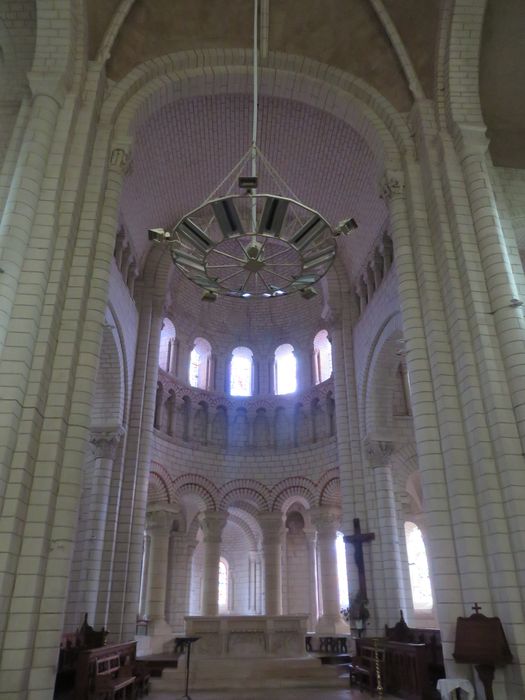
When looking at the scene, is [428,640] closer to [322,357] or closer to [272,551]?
[272,551]

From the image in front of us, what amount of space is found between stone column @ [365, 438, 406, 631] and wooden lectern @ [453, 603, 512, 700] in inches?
256

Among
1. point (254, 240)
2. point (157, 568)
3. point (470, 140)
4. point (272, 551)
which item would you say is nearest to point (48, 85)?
point (254, 240)

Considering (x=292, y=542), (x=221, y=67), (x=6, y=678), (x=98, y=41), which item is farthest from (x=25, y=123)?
(x=292, y=542)

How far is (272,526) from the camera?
19.0 meters

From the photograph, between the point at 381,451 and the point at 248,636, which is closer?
the point at 248,636

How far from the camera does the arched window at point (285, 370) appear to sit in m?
21.5

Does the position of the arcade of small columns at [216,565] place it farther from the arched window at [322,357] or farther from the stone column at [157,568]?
the arched window at [322,357]

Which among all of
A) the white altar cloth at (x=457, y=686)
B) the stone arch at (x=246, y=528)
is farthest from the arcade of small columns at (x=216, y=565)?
the white altar cloth at (x=457, y=686)

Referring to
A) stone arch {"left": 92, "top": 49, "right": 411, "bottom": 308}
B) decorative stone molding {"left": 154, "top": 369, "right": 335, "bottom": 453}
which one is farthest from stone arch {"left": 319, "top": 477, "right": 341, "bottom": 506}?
stone arch {"left": 92, "top": 49, "right": 411, "bottom": 308}

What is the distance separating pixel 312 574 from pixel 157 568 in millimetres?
6293

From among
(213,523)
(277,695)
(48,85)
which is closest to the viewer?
(48,85)

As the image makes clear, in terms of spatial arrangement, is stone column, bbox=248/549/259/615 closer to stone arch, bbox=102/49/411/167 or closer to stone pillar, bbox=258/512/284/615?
stone pillar, bbox=258/512/284/615

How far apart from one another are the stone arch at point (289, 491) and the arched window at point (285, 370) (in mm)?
3447

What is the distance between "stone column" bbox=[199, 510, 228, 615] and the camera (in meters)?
18.1
